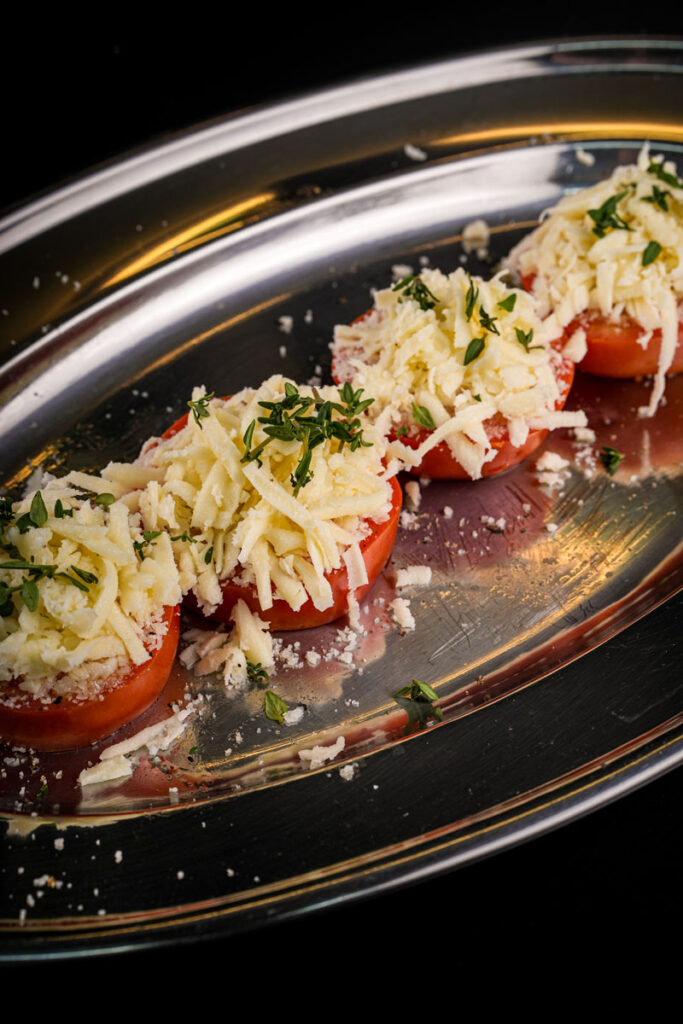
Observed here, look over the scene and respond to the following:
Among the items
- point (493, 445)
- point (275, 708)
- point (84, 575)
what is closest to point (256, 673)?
point (275, 708)

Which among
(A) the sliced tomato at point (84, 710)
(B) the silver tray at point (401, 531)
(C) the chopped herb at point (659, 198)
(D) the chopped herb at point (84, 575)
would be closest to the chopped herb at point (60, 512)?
(D) the chopped herb at point (84, 575)

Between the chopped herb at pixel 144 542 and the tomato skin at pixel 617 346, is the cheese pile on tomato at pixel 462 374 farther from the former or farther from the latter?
the chopped herb at pixel 144 542

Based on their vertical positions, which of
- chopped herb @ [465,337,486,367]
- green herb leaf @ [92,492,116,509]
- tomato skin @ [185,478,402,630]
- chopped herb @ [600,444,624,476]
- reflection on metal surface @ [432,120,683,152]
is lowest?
tomato skin @ [185,478,402,630]

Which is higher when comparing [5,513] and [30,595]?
[5,513]

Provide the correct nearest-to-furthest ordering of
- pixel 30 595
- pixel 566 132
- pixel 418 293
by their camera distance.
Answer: pixel 30 595 < pixel 418 293 < pixel 566 132

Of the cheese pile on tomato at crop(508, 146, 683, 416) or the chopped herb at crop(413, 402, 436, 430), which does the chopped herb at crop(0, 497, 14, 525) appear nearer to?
the chopped herb at crop(413, 402, 436, 430)

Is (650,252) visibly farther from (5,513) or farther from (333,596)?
(5,513)

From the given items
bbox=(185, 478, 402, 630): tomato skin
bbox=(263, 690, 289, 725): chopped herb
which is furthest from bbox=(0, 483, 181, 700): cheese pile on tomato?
bbox=(263, 690, 289, 725): chopped herb
